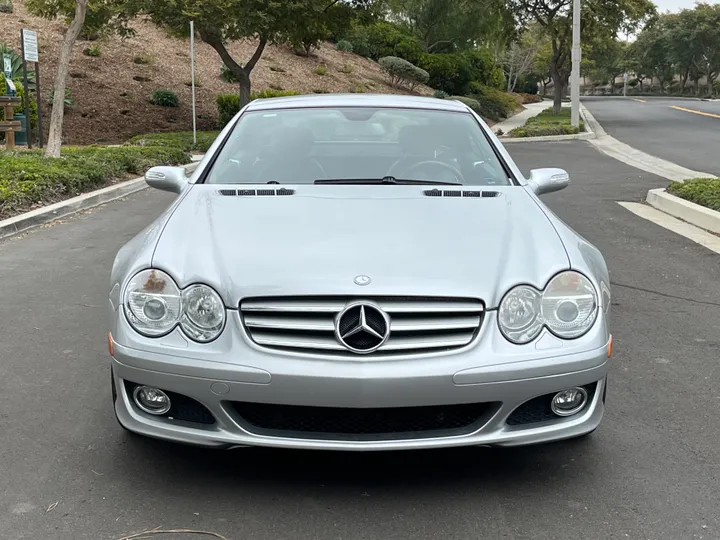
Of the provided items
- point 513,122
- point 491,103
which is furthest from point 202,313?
point 491,103

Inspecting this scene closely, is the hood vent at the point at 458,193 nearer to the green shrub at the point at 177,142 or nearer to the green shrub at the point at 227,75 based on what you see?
the green shrub at the point at 177,142

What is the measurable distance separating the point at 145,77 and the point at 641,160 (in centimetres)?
1855

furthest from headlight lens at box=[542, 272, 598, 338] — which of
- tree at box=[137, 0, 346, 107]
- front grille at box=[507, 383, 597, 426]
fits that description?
tree at box=[137, 0, 346, 107]

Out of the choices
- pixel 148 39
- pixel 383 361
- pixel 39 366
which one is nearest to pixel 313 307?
pixel 383 361

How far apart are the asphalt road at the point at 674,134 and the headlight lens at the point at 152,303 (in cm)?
1330

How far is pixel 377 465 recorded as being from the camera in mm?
3252

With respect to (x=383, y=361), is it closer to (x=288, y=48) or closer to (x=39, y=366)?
(x=39, y=366)

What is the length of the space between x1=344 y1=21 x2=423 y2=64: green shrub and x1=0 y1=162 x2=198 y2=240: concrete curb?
111 feet

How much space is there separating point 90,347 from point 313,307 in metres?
2.47

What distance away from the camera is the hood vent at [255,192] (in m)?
3.79

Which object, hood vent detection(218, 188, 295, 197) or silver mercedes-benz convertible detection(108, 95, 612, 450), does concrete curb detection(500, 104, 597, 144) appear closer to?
hood vent detection(218, 188, 295, 197)

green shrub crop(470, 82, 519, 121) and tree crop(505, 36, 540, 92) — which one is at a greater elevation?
tree crop(505, 36, 540, 92)

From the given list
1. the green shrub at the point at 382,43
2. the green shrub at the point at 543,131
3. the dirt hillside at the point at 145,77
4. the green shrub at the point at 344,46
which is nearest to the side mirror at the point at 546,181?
the dirt hillside at the point at 145,77

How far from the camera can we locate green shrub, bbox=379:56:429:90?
131 feet
